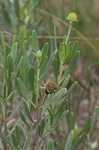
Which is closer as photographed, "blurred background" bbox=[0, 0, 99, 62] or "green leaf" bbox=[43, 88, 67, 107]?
"green leaf" bbox=[43, 88, 67, 107]

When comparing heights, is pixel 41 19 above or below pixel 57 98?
above

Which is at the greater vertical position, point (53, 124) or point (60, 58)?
point (60, 58)

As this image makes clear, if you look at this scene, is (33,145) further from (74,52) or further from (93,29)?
(93,29)

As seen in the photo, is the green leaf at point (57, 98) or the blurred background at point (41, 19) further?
the blurred background at point (41, 19)

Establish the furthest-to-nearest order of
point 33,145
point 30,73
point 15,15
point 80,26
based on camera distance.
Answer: point 80,26, point 15,15, point 33,145, point 30,73

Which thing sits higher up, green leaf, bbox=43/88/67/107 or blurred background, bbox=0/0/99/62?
blurred background, bbox=0/0/99/62

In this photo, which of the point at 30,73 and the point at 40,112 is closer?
the point at 30,73

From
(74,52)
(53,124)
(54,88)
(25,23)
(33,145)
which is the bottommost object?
(33,145)

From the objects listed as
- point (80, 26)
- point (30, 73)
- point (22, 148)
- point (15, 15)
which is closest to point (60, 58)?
point (30, 73)

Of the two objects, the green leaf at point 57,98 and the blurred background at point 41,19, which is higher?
the blurred background at point 41,19

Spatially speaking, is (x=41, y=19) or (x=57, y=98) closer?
(x=57, y=98)

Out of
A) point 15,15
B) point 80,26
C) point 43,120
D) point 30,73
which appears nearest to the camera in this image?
point 30,73
